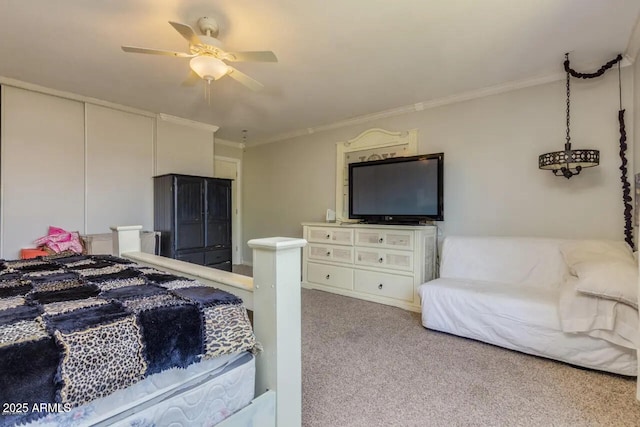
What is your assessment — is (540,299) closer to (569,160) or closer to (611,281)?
(611,281)

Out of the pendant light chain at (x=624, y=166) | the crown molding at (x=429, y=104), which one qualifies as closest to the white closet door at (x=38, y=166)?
the crown molding at (x=429, y=104)

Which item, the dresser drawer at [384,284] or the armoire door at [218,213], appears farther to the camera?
the armoire door at [218,213]

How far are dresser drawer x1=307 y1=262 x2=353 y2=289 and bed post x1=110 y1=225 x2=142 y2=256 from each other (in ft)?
7.47

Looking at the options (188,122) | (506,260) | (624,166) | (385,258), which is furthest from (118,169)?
(624,166)

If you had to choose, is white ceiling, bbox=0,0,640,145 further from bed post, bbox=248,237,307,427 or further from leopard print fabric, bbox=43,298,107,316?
leopard print fabric, bbox=43,298,107,316

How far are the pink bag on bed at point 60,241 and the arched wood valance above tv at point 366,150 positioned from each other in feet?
10.2

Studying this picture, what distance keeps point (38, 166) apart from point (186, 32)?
2726 mm

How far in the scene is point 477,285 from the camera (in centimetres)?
270

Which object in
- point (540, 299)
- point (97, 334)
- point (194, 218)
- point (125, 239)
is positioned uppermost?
point (194, 218)

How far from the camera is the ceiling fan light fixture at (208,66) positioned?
7.01 feet

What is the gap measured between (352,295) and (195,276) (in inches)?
98.8

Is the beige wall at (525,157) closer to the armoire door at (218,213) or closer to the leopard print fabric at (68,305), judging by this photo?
the armoire door at (218,213)

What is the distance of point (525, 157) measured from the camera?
3.11 metres

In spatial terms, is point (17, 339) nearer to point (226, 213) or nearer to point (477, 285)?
point (477, 285)
